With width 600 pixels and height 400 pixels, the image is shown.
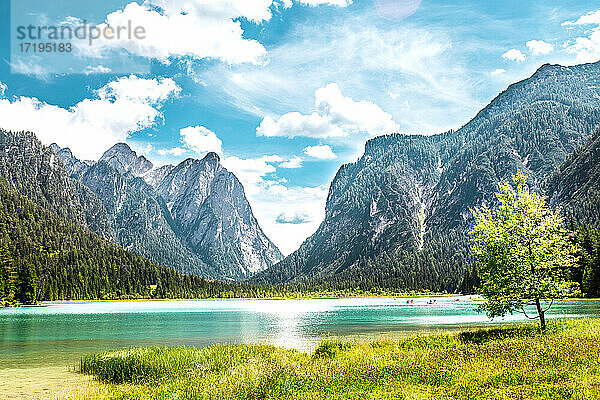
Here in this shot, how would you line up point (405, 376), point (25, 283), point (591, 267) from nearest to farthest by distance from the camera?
point (405, 376), point (591, 267), point (25, 283)

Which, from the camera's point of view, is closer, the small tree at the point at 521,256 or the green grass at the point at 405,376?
the green grass at the point at 405,376

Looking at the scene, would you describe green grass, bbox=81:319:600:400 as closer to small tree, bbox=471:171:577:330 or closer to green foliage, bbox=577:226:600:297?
small tree, bbox=471:171:577:330

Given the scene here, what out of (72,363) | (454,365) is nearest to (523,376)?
(454,365)

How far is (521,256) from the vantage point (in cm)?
3161

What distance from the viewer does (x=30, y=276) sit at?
13438 cm

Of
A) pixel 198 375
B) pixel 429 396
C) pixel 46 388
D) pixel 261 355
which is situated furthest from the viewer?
pixel 261 355

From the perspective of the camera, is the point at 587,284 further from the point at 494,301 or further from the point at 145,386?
the point at 145,386

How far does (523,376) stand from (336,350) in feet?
49.6

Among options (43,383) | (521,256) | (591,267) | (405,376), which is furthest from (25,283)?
(591,267)

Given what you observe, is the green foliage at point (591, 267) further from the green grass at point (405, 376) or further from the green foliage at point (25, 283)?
the green foliage at point (25, 283)

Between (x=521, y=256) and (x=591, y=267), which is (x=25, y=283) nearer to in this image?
(x=521, y=256)

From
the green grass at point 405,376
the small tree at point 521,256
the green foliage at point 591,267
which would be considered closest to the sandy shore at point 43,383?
the green grass at point 405,376

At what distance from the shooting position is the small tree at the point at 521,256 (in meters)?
31.2

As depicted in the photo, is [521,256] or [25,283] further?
[25,283]
